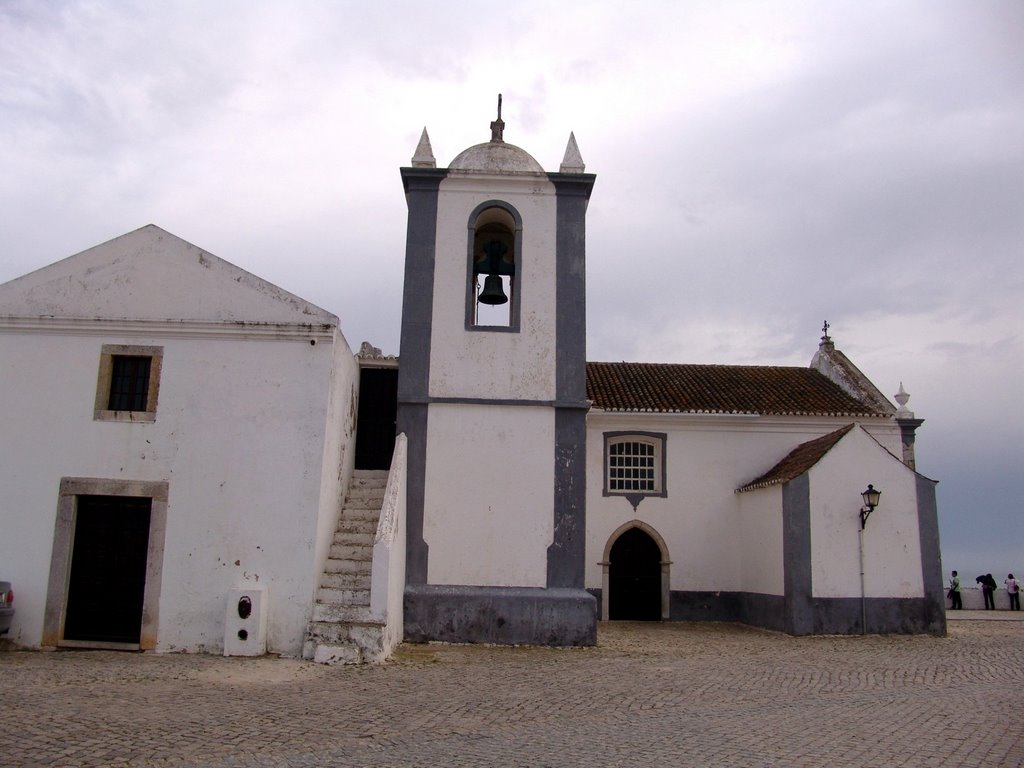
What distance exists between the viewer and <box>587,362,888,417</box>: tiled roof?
18406 mm

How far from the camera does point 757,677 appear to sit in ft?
33.1

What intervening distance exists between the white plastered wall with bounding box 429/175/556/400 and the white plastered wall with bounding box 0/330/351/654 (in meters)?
2.44

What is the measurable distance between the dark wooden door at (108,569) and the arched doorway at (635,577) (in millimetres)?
9910

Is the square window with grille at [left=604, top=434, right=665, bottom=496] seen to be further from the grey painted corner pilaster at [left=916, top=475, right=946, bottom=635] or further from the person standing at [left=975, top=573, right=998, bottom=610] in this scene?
the person standing at [left=975, top=573, right=998, bottom=610]

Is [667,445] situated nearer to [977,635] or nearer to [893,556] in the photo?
[893,556]

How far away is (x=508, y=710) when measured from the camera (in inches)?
306

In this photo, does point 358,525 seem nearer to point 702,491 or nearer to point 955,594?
point 702,491

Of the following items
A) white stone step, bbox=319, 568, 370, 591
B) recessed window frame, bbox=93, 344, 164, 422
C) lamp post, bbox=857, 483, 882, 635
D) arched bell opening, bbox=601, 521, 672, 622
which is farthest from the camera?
arched bell opening, bbox=601, 521, 672, 622

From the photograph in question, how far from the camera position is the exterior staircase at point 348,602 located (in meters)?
10.2

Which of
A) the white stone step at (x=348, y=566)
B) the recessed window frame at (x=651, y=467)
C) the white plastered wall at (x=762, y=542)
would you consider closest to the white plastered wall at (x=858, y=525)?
the white plastered wall at (x=762, y=542)

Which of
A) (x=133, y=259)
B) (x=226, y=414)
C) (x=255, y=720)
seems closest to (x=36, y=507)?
(x=226, y=414)

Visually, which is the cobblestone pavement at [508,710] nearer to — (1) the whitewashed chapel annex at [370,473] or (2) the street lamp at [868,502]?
(1) the whitewashed chapel annex at [370,473]

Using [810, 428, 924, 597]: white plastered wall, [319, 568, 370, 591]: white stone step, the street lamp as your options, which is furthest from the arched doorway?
[319, 568, 370, 591]: white stone step

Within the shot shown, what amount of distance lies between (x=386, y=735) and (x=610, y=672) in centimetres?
416
